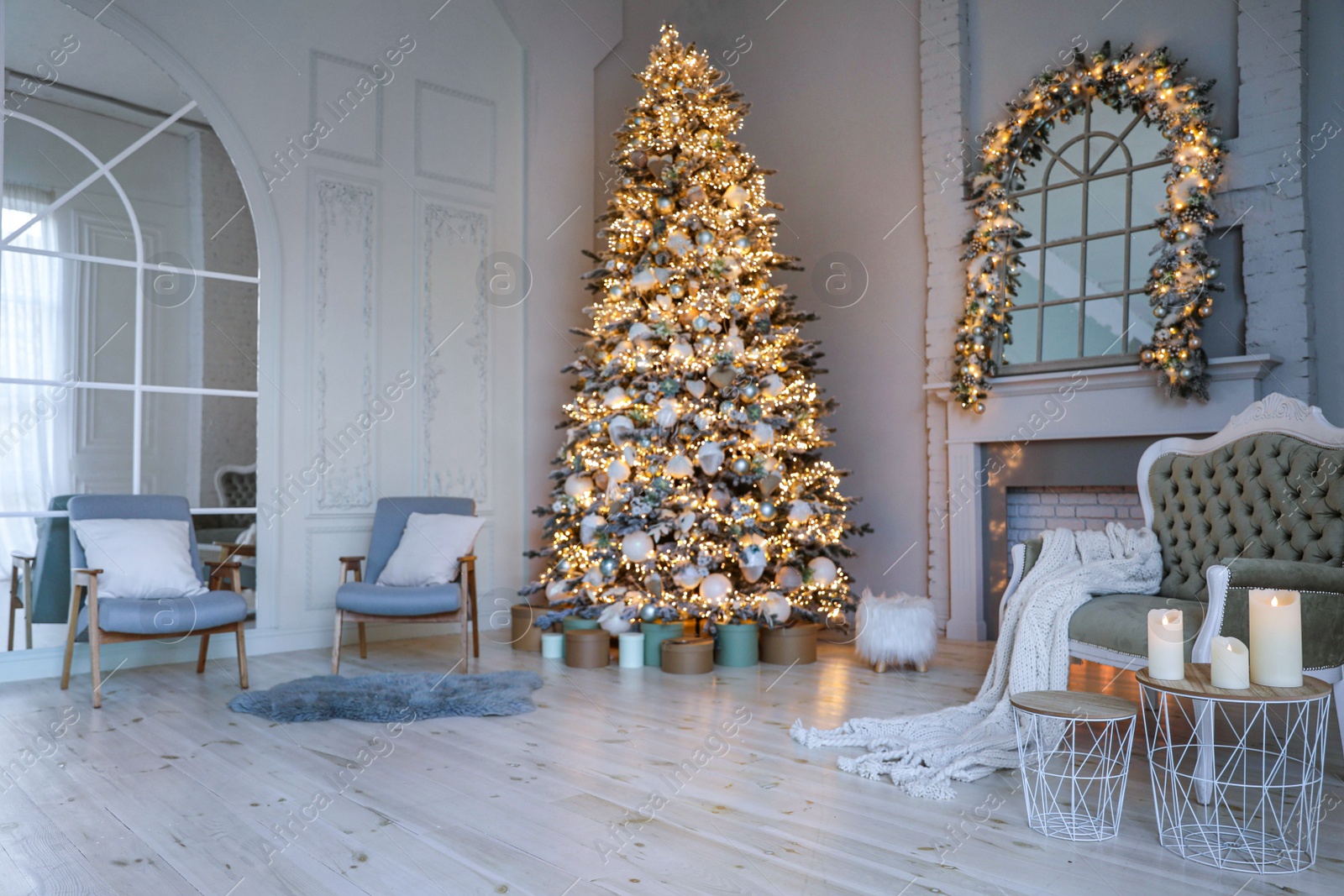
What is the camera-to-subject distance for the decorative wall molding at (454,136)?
6234mm

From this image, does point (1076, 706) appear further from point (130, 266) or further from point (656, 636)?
point (130, 266)

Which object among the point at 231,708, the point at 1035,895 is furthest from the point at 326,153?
the point at 1035,895

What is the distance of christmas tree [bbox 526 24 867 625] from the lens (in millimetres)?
5059

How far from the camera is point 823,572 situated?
510 centimetres

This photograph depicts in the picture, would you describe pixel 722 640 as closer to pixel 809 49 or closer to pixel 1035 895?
pixel 1035 895

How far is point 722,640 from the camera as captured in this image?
499 centimetres

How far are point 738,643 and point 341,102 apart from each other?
3930mm

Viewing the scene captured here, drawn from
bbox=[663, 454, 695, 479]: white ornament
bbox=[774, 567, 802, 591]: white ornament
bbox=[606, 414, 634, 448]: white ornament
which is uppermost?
bbox=[606, 414, 634, 448]: white ornament

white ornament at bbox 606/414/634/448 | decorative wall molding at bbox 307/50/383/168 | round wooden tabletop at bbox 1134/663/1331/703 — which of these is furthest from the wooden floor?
decorative wall molding at bbox 307/50/383/168

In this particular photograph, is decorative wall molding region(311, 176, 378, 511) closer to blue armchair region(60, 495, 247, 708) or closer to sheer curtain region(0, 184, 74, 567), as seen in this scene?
blue armchair region(60, 495, 247, 708)

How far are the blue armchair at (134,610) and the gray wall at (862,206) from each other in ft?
10.4

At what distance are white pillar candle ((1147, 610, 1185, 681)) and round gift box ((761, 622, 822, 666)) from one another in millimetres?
2644

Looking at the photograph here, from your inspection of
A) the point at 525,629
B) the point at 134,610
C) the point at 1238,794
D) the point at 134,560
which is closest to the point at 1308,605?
the point at 1238,794

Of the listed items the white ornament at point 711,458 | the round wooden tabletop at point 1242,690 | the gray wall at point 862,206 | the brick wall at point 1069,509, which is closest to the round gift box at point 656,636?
the white ornament at point 711,458
